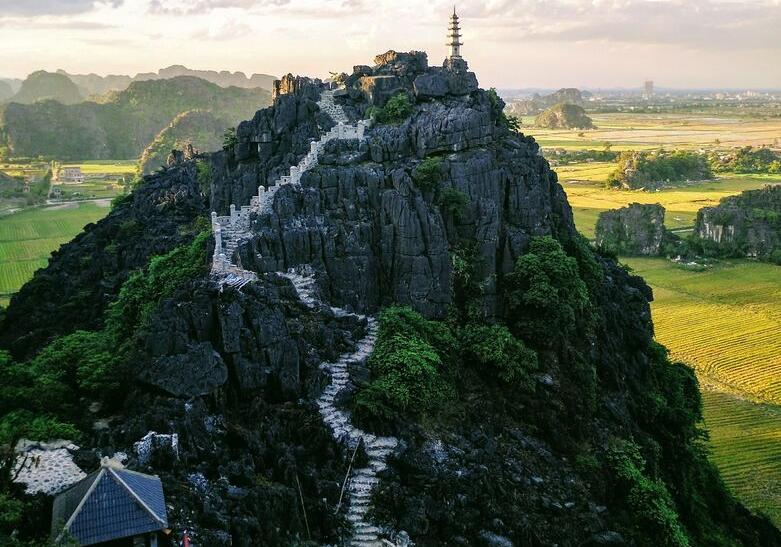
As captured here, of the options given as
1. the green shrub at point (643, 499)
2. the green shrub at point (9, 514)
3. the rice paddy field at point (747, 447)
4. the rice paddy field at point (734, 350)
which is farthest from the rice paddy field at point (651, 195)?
the green shrub at point (9, 514)

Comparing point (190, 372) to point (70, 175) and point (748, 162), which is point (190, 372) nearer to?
point (70, 175)

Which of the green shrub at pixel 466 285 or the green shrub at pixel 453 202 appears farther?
the green shrub at pixel 453 202

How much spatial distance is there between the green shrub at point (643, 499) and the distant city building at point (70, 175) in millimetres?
156689

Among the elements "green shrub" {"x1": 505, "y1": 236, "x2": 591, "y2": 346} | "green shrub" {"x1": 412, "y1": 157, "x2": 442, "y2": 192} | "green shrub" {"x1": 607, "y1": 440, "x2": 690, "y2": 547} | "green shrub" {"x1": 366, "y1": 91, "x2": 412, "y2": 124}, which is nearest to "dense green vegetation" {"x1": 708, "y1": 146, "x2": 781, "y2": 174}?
"green shrub" {"x1": 366, "y1": 91, "x2": 412, "y2": 124}

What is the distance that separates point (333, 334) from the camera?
103 feet

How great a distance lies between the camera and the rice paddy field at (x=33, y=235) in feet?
267

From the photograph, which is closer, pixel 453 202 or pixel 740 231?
pixel 453 202

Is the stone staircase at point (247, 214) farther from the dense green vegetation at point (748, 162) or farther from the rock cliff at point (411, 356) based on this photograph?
the dense green vegetation at point (748, 162)

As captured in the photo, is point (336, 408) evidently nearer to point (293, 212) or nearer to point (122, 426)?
point (122, 426)

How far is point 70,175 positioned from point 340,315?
15198cm

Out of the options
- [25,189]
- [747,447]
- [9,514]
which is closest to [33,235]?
[25,189]

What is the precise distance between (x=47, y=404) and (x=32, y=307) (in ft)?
93.2

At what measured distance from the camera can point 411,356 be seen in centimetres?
3027

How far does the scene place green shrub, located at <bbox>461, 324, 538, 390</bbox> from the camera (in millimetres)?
32344
